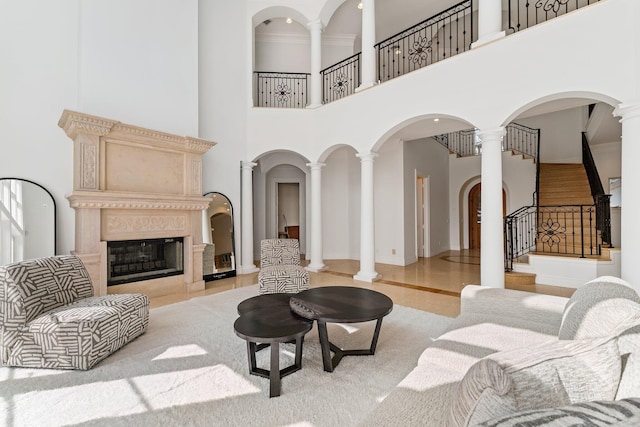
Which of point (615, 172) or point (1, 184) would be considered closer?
point (1, 184)

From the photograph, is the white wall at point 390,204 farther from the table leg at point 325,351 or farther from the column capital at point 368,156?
the table leg at point 325,351

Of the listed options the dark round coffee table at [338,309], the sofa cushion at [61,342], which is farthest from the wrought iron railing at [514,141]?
the sofa cushion at [61,342]

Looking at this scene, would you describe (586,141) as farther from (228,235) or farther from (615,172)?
(228,235)

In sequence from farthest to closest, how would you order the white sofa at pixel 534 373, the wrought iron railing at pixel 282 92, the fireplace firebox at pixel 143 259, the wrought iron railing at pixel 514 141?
the wrought iron railing at pixel 514 141 < the wrought iron railing at pixel 282 92 < the fireplace firebox at pixel 143 259 < the white sofa at pixel 534 373

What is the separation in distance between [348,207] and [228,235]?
11.2ft

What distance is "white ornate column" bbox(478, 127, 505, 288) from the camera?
13.4 feet

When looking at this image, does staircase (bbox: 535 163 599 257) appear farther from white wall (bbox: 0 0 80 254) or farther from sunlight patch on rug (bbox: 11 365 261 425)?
white wall (bbox: 0 0 80 254)

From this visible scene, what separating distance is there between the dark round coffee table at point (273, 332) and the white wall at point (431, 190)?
535cm

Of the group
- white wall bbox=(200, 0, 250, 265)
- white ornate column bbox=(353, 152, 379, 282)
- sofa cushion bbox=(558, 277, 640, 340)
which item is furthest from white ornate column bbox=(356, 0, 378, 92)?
sofa cushion bbox=(558, 277, 640, 340)

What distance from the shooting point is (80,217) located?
158 inches

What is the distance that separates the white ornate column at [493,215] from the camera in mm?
4094

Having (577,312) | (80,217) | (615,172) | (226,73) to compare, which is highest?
(226,73)

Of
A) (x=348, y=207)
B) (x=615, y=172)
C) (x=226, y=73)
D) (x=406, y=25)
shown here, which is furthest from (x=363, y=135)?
(x=615, y=172)

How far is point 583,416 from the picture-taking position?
2.22 ft
